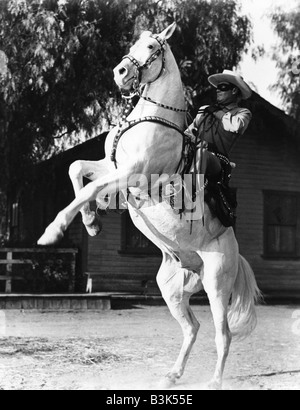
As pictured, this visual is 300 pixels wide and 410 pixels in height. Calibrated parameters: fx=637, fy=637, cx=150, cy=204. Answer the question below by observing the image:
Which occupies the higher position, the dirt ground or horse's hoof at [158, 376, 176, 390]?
horse's hoof at [158, 376, 176, 390]

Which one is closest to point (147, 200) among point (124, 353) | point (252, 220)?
point (124, 353)

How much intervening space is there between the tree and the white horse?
22.6 ft

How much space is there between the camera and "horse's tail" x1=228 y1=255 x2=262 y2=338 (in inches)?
208

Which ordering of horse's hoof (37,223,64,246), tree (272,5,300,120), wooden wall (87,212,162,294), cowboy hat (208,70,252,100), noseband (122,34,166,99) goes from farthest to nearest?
wooden wall (87,212,162,294) < tree (272,5,300,120) < cowboy hat (208,70,252,100) < noseband (122,34,166,99) < horse's hoof (37,223,64,246)

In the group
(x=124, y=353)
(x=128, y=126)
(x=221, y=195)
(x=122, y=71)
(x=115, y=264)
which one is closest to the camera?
(x=122, y=71)

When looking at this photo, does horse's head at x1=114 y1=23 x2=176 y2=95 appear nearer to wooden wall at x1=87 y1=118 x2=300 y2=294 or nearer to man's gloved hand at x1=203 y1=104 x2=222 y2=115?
man's gloved hand at x1=203 y1=104 x2=222 y2=115

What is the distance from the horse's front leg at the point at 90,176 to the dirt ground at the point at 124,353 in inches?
48.3

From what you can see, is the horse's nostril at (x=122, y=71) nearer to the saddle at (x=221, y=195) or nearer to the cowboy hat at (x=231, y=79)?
the saddle at (x=221, y=195)

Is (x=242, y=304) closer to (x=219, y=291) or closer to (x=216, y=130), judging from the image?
(x=219, y=291)

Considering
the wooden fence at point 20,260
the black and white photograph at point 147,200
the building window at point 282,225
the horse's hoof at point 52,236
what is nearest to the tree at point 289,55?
the black and white photograph at point 147,200

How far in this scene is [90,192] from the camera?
397 centimetres

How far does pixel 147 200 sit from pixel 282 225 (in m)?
13.1

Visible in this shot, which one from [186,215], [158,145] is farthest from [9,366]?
[158,145]

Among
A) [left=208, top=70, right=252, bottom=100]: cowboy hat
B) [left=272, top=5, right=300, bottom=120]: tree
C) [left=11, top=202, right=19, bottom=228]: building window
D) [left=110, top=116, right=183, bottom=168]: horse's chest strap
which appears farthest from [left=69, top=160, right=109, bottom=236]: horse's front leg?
[left=11, top=202, right=19, bottom=228]: building window
